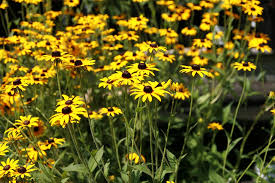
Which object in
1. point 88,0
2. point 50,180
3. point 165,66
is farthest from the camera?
point 88,0

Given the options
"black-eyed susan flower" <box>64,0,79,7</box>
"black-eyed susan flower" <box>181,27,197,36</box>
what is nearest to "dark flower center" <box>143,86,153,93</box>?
"black-eyed susan flower" <box>181,27,197,36</box>

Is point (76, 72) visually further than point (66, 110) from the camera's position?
Yes

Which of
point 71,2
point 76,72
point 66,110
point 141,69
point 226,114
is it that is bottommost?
point 226,114

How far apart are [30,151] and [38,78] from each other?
0.55 metres

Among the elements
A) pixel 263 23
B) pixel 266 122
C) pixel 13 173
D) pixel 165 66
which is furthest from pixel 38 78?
pixel 263 23

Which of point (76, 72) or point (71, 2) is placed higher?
point (71, 2)

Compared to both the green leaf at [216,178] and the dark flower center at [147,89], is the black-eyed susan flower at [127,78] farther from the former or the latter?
the green leaf at [216,178]

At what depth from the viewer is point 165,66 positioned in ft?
11.2

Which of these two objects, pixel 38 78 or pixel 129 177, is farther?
pixel 38 78

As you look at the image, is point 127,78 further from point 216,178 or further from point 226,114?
point 226,114

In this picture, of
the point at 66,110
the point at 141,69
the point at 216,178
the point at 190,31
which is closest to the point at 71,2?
the point at 190,31

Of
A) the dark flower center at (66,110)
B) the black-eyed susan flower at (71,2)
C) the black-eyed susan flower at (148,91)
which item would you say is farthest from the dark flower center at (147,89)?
the black-eyed susan flower at (71,2)

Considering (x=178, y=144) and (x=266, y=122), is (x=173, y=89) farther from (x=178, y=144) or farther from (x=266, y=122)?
(x=266, y=122)

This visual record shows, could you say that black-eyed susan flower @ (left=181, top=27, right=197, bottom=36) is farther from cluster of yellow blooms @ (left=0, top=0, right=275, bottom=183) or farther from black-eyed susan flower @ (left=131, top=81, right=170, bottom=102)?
black-eyed susan flower @ (left=131, top=81, right=170, bottom=102)
